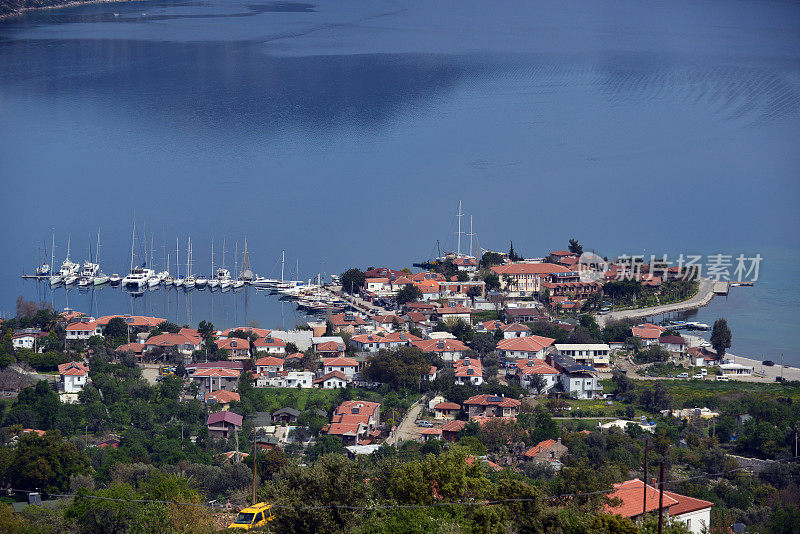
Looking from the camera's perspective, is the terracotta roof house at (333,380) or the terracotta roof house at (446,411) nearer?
the terracotta roof house at (446,411)

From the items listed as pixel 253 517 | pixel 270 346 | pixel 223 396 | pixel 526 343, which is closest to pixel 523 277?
pixel 526 343

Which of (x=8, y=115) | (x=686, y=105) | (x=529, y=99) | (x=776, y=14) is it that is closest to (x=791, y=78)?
(x=686, y=105)

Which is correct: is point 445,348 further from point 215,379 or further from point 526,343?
point 215,379

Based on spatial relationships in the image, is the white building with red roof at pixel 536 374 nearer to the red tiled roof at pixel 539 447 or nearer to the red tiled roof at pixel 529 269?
the red tiled roof at pixel 539 447

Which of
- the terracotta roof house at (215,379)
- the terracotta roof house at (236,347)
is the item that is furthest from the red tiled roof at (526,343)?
the terracotta roof house at (215,379)

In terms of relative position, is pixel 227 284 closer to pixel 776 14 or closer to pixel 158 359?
pixel 158 359
